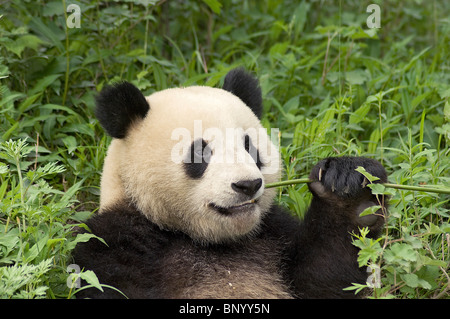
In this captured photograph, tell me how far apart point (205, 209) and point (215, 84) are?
2.75 meters

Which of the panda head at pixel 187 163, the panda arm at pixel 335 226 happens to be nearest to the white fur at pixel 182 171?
the panda head at pixel 187 163

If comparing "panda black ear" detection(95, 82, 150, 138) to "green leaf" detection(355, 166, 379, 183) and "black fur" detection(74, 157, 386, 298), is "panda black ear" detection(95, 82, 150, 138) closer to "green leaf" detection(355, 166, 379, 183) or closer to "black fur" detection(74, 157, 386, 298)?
"black fur" detection(74, 157, 386, 298)

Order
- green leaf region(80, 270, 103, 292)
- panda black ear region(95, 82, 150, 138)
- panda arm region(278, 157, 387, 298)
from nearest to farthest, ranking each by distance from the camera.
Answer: green leaf region(80, 270, 103, 292)
panda arm region(278, 157, 387, 298)
panda black ear region(95, 82, 150, 138)

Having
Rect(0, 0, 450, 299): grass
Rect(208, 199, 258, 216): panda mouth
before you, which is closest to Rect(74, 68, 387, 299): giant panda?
Rect(208, 199, 258, 216): panda mouth

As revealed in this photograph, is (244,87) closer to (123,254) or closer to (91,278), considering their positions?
(123,254)

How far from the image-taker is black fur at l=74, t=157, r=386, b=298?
3.91 meters

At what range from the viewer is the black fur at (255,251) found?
391 centimetres

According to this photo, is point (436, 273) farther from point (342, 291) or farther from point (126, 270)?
point (126, 270)

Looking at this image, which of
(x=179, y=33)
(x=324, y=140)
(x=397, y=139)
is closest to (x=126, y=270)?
(x=324, y=140)

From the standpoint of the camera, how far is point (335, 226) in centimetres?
421

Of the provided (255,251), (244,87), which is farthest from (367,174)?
(244,87)

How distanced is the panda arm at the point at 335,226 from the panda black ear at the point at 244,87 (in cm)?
81

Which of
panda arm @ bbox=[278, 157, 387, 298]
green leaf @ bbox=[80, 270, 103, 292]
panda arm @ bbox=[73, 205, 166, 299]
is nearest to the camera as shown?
green leaf @ bbox=[80, 270, 103, 292]

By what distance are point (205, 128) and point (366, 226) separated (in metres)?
1.25
